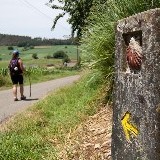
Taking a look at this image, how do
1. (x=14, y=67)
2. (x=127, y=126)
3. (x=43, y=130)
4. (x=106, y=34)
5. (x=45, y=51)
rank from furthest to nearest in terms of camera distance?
(x=45, y=51) → (x=14, y=67) → (x=43, y=130) → (x=106, y=34) → (x=127, y=126)

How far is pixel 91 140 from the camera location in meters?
5.10

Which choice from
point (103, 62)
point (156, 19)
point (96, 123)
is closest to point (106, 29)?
→ point (103, 62)

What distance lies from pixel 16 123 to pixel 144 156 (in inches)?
180

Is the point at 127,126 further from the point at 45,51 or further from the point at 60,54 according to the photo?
the point at 45,51

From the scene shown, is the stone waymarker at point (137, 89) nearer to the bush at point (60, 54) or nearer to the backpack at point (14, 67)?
the backpack at point (14, 67)

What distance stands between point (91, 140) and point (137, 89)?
1.96m

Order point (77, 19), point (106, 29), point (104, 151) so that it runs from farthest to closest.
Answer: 1. point (77, 19)
2. point (106, 29)
3. point (104, 151)

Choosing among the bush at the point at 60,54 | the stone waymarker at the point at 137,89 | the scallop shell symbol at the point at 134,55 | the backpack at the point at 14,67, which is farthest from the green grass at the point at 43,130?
the bush at the point at 60,54

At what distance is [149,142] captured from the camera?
10.3ft

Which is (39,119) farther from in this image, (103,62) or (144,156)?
(144,156)

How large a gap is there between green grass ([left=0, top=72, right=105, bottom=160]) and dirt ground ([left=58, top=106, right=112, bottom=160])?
0.62 feet

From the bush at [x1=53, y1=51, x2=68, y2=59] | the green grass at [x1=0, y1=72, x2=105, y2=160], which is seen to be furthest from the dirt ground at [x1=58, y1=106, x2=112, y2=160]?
the bush at [x1=53, y1=51, x2=68, y2=59]

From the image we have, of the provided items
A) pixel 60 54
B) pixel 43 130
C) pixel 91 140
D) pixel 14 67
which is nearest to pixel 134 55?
pixel 91 140

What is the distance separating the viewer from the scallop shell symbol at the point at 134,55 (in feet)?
10.7
